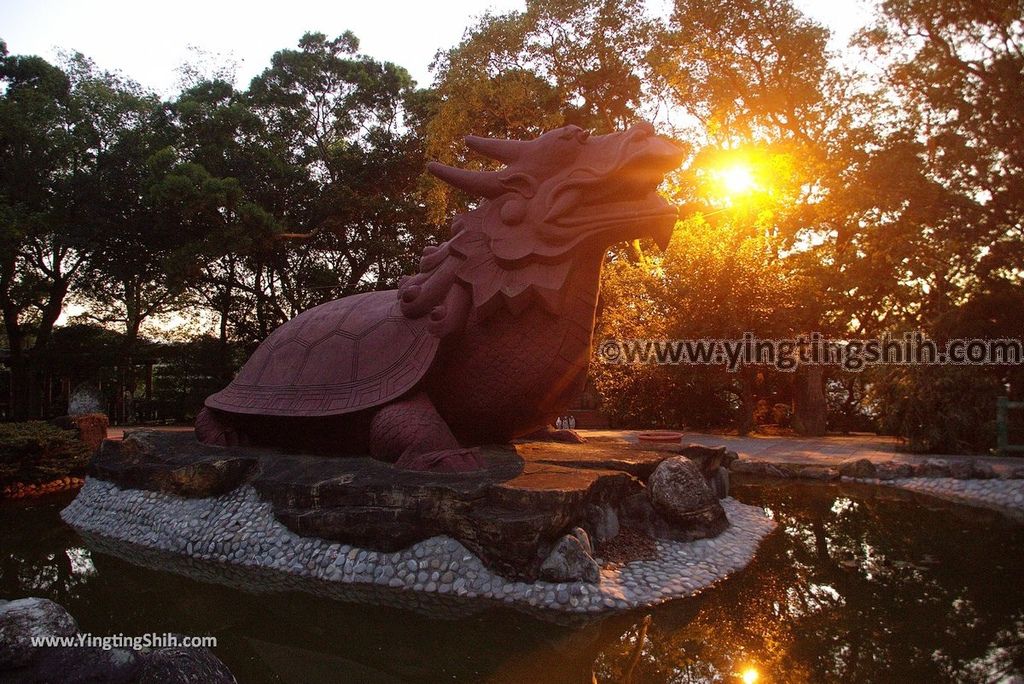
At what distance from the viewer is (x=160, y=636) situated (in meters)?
3.14

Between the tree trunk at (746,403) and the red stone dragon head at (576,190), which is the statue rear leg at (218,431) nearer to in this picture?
the red stone dragon head at (576,190)

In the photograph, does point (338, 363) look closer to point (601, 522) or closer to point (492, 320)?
point (492, 320)

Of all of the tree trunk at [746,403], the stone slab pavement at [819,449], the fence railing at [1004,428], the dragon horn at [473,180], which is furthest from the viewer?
the tree trunk at [746,403]

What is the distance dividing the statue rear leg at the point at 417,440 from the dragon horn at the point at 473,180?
1.51m

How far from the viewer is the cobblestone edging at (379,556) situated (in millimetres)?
3633

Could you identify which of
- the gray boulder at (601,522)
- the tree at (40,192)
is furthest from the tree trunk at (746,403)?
the tree at (40,192)

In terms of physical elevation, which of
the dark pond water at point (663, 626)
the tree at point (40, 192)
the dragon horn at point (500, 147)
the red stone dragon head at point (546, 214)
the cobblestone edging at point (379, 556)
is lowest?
the dark pond water at point (663, 626)

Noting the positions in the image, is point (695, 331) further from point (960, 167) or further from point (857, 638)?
point (857, 638)

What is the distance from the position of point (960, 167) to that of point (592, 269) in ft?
30.5

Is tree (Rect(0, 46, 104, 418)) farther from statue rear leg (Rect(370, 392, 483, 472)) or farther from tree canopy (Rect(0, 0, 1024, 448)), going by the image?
statue rear leg (Rect(370, 392, 483, 472))

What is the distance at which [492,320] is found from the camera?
4.55 meters

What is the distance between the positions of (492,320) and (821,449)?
8236mm

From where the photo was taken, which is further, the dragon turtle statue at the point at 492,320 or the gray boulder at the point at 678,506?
the gray boulder at the point at 678,506

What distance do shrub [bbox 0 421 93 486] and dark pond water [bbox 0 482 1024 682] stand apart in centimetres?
285
